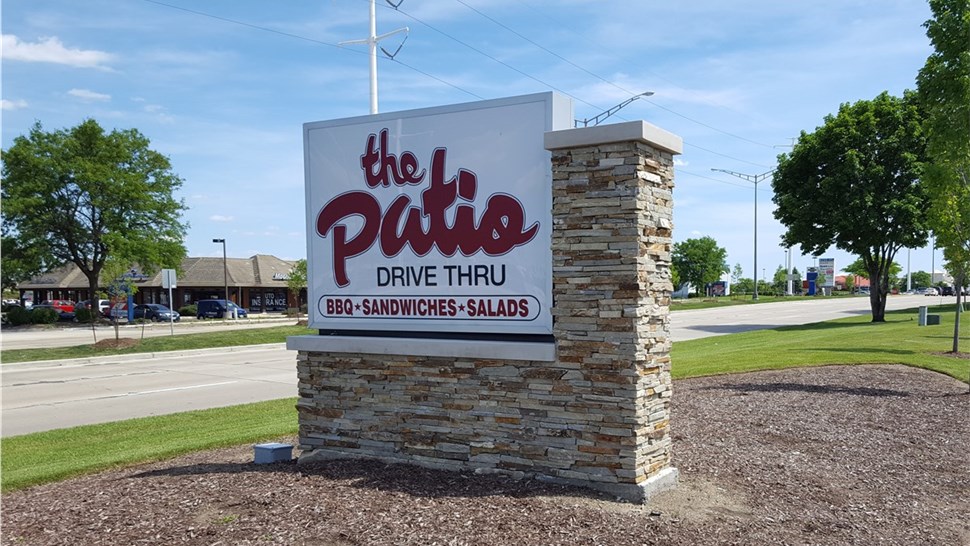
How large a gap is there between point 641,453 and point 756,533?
3.40ft

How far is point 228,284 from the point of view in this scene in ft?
200

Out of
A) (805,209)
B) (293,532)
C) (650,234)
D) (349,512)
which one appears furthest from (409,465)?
(805,209)

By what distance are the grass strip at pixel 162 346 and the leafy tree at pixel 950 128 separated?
612 inches

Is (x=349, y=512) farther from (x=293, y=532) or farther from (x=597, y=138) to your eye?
(x=597, y=138)

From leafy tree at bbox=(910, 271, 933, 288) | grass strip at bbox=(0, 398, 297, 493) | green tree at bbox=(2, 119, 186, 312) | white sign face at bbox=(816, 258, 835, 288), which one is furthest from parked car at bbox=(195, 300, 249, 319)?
leafy tree at bbox=(910, 271, 933, 288)

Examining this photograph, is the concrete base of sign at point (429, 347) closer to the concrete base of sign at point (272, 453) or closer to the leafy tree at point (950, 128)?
the concrete base of sign at point (272, 453)

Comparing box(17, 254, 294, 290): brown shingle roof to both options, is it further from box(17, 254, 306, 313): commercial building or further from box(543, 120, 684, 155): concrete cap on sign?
box(543, 120, 684, 155): concrete cap on sign

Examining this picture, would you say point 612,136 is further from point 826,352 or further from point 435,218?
point 826,352

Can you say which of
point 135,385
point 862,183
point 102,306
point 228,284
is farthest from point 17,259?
point 862,183

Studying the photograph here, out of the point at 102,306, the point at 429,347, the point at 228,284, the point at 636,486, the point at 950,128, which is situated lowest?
the point at 636,486

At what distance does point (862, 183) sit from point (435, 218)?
1152 inches

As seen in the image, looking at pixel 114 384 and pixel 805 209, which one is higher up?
pixel 805 209

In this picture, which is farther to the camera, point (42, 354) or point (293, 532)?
point (42, 354)

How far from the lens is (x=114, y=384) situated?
16.8m
